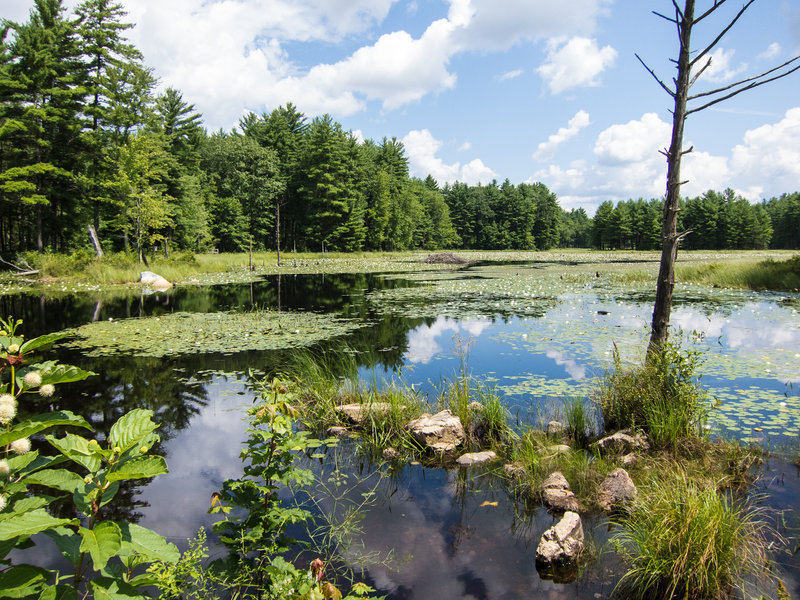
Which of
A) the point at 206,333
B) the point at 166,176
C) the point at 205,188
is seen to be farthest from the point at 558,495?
the point at 205,188

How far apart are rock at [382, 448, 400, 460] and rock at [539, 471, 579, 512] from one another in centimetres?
188

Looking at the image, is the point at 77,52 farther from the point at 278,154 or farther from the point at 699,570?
the point at 699,570

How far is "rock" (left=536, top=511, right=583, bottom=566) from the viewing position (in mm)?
3883

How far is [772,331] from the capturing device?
11781 mm

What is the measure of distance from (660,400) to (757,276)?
20.9 metres

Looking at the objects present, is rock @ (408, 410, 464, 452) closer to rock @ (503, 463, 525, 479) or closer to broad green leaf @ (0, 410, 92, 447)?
rock @ (503, 463, 525, 479)

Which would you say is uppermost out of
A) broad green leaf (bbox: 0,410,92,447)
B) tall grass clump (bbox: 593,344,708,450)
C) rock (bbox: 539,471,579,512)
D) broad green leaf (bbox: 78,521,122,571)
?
broad green leaf (bbox: 0,410,92,447)

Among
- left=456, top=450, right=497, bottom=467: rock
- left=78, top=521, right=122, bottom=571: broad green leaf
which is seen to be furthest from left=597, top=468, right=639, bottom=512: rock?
left=78, top=521, right=122, bottom=571: broad green leaf

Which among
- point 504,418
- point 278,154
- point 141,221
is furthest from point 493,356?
point 278,154

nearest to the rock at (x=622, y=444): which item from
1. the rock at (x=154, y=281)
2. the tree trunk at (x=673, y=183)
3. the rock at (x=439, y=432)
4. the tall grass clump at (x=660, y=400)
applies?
the tall grass clump at (x=660, y=400)

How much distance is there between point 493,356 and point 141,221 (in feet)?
93.0

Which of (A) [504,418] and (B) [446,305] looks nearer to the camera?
(A) [504,418]

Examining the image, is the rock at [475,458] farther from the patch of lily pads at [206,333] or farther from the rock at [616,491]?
the patch of lily pads at [206,333]

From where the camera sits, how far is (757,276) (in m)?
21.5
